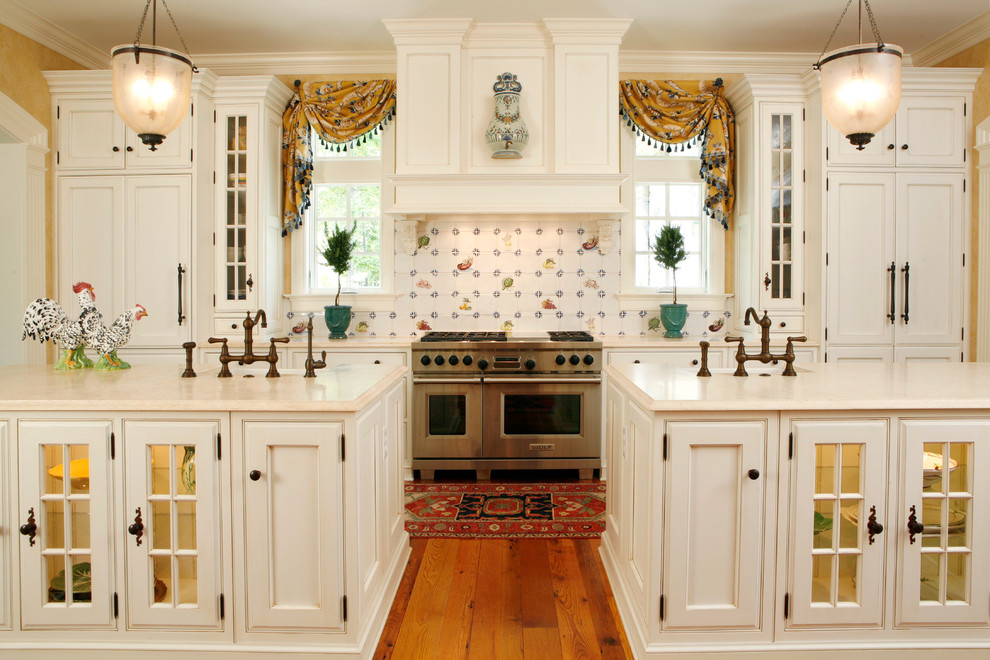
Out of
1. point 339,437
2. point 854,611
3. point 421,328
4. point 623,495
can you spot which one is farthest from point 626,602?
point 421,328

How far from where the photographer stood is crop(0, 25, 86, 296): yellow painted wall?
12.0 feet

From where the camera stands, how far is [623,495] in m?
→ 2.39

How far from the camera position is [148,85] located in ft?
7.08

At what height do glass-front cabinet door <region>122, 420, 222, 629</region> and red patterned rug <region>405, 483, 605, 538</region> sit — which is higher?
glass-front cabinet door <region>122, 420, 222, 629</region>

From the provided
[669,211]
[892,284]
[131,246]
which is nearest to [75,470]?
[131,246]

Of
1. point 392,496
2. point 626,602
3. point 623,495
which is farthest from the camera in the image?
point 392,496

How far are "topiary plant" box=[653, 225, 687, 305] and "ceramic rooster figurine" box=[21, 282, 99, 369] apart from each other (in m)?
3.39

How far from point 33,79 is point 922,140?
5552 millimetres

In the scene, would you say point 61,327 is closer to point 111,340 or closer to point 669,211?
point 111,340

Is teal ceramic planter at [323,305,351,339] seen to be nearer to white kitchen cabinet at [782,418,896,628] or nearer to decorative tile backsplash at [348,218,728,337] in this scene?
decorative tile backsplash at [348,218,728,337]

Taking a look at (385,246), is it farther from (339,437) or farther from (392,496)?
(339,437)

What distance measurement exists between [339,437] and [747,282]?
3.36 m

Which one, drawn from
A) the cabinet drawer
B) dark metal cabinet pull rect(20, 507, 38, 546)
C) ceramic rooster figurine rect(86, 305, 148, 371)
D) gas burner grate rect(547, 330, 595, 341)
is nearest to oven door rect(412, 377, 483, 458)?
gas burner grate rect(547, 330, 595, 341)

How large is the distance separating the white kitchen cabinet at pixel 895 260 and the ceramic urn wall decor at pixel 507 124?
6.52 feet
